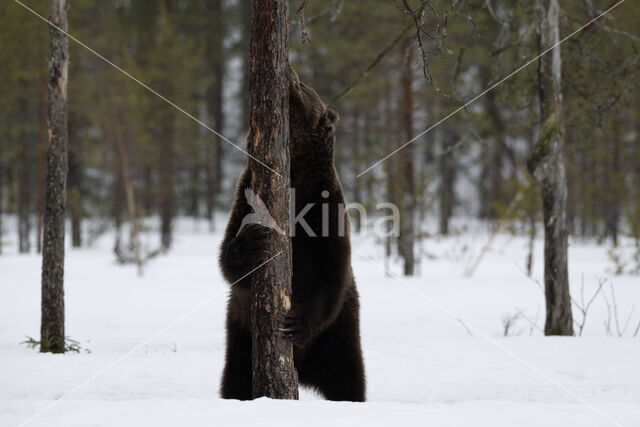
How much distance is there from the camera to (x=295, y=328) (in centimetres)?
327

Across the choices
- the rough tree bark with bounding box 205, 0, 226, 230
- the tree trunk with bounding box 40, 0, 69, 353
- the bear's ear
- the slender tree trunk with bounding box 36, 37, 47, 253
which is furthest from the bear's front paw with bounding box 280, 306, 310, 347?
the rough tree bark with bounding box 205, 0, 226, 230

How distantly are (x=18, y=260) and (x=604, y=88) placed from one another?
Result: 15.5 m

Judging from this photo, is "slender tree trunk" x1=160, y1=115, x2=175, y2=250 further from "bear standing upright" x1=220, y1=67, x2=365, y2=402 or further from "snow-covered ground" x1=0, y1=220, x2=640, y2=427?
"bear standing upright" x1=220, y1=67, x2=365, y2=402

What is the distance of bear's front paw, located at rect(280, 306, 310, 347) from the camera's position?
326 centimetres

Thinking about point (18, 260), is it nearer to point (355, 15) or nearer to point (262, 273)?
point (355, 15)

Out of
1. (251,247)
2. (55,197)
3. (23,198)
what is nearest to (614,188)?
(23,198)

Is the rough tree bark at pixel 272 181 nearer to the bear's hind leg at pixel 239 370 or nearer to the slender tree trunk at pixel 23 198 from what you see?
the bear's hind leg at pixel 239 370

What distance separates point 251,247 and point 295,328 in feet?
1.80

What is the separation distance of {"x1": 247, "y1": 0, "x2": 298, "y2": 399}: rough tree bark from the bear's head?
0.26 m

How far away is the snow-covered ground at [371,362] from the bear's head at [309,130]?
1532 mm

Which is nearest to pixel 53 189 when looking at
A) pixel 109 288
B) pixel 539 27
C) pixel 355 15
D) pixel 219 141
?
pixel 539 27

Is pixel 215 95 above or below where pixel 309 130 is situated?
above

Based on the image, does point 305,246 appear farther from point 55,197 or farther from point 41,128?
point 41,128

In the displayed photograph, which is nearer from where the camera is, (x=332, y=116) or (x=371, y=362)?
(x=332, y=116)
